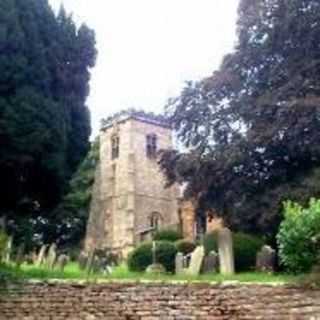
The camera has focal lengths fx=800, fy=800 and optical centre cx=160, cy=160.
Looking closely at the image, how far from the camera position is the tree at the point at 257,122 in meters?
26.4

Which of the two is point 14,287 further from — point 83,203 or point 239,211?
point 83,203

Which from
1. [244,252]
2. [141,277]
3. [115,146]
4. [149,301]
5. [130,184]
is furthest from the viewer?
[115,146]

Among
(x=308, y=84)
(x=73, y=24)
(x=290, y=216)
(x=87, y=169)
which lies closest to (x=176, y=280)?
(x=290, y=216)

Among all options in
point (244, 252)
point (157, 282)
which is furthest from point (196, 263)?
point (244, 252)

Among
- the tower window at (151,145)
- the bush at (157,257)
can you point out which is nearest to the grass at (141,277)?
the bush at (157,257)

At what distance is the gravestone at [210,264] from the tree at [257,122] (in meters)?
4.99

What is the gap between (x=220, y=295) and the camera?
655 inches

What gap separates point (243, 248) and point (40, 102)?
23.2 ft

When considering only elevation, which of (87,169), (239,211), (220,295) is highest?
(87,169)

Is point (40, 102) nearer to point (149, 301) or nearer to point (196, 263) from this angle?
point (196, 263)

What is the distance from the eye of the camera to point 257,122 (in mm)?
27844

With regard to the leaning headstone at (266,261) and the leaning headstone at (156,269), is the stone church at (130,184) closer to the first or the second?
the leaning headstone at (156,269)

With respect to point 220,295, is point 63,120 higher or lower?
higher

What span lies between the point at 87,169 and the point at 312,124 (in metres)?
33.2
